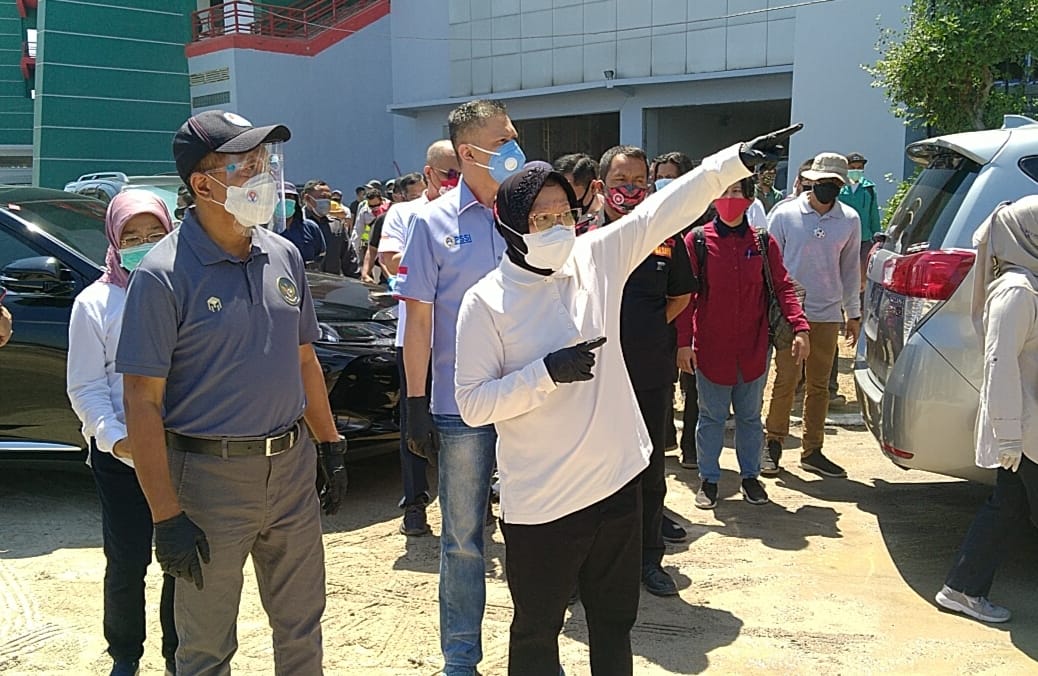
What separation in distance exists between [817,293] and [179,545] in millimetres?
4590

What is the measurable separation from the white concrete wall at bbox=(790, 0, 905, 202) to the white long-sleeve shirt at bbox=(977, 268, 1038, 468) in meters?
10.6

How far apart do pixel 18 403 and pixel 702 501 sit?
13.1 ft

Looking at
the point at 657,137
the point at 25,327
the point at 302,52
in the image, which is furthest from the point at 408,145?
the point at 25,327

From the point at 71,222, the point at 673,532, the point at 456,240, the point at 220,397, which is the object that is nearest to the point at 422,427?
the point at 456,240

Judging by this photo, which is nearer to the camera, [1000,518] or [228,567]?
[228,567]

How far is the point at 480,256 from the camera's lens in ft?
10.9

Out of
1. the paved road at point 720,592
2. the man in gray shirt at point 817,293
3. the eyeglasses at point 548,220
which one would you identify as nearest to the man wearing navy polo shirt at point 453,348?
the paved road at point 720,592

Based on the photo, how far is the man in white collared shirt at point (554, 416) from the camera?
2.60 meters

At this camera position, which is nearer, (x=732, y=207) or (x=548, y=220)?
(x=548, y=220)

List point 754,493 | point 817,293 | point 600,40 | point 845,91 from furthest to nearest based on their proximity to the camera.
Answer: point 600,40, point 845,91, point 817,293, point 754,493

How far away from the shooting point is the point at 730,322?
4.91 m

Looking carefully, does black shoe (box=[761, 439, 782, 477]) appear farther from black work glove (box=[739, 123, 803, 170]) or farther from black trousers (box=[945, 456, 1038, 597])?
black work glove (box=[739, 123, 803, 170])

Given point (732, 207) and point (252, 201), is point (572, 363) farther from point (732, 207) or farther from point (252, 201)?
point (732, 207)

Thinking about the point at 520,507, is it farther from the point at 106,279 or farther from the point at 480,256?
the point at 106,279
